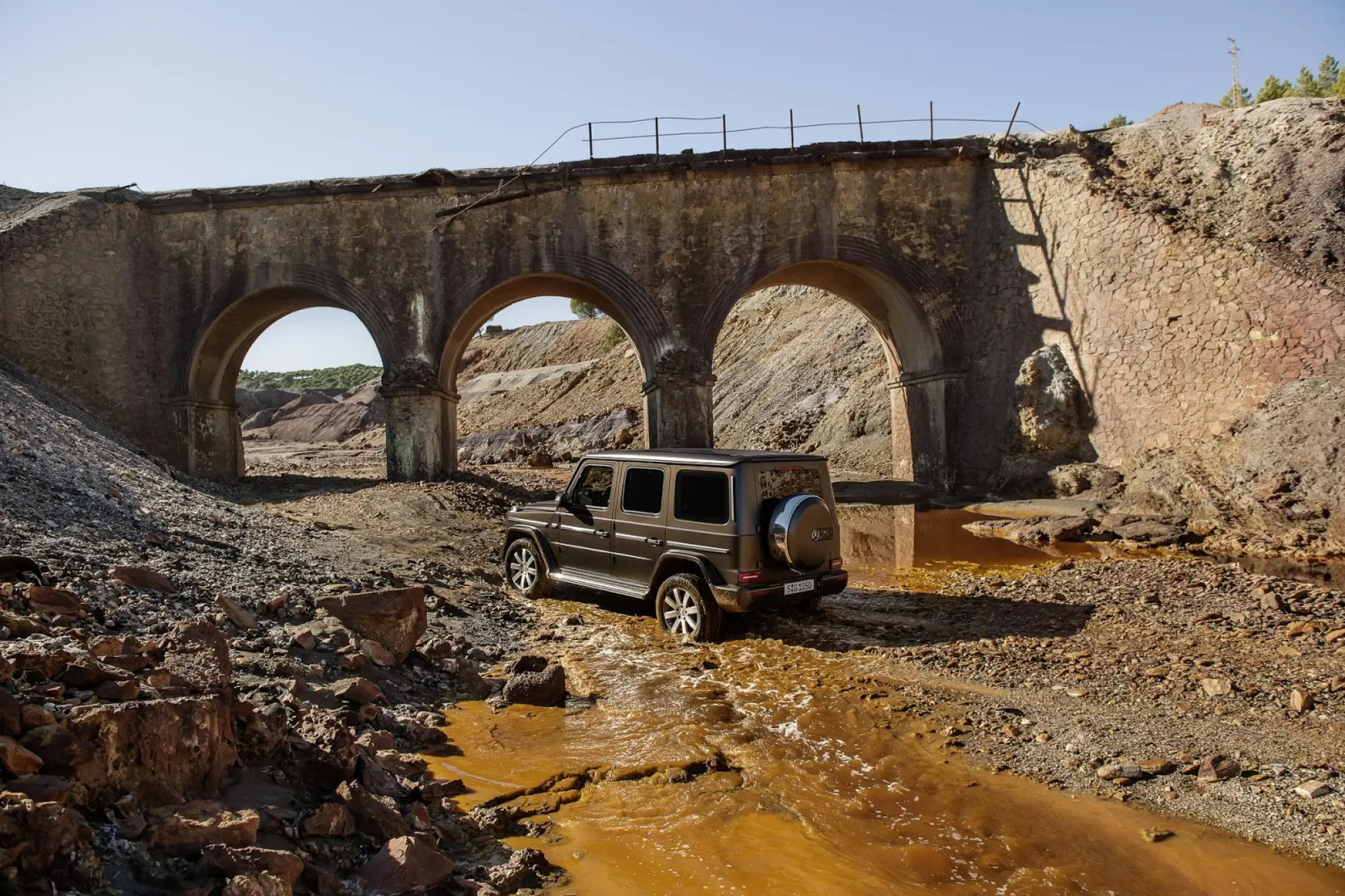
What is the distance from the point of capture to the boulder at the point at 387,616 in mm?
6434

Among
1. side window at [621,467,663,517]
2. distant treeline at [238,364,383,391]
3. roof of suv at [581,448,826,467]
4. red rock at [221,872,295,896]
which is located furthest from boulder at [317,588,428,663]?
distant treeline at [238,364,383,391]

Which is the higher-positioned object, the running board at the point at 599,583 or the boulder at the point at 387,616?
the boulder at the point at 387,616

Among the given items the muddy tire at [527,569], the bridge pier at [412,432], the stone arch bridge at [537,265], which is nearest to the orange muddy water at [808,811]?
the muddy tire at [527,569]

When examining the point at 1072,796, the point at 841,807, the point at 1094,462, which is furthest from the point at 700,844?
the point at 1094,462

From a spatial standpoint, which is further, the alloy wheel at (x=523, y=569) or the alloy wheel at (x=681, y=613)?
the alloy wheel at (x=523, y=569)

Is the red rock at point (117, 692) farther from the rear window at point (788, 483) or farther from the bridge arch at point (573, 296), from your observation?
the bridge arch at point (573, 296)

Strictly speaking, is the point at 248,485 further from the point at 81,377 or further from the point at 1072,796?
the point at 1072,796

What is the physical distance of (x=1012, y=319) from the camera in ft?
58.2

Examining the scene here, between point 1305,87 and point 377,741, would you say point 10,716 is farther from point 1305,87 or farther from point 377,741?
point 1305,87

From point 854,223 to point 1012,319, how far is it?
12.9ft

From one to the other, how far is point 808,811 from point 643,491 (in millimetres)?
4372

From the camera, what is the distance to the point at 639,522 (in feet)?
27.3

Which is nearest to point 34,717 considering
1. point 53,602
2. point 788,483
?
point 53,602

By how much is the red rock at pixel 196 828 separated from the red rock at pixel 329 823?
0.27 meters
